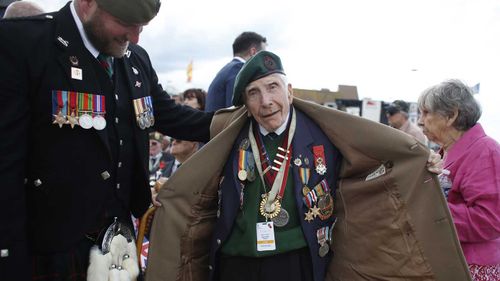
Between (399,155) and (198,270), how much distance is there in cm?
128

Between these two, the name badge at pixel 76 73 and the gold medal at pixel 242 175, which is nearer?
the name badge at pixel 76 73

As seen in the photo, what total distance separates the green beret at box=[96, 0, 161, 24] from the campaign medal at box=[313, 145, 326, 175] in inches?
42.8

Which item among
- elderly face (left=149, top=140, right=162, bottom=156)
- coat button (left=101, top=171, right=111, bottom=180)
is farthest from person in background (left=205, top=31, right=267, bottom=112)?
elderly face (left=149, top=140, right=162, bottom=156)

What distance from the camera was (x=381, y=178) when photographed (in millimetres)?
2328

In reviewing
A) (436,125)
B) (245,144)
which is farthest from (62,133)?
(436,125)

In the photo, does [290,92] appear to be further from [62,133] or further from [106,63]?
[62,133]

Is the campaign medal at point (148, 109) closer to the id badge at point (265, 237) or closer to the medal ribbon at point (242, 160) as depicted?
the medal ribbon at point (242, 160)

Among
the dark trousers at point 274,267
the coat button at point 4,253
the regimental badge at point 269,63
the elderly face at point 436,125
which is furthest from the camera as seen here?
the elderly face at point 436,125

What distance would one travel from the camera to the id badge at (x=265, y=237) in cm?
229

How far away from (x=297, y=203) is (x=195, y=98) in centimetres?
214

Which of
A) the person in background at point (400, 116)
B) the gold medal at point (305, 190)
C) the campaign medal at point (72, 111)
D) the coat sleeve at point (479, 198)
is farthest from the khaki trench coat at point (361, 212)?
the person in background at point (400, 116)

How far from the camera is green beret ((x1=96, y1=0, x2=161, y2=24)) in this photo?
6.58 feet

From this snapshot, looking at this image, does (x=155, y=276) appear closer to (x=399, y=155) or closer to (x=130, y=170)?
(x=130, y=170)

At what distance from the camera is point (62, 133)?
2.02 metres
